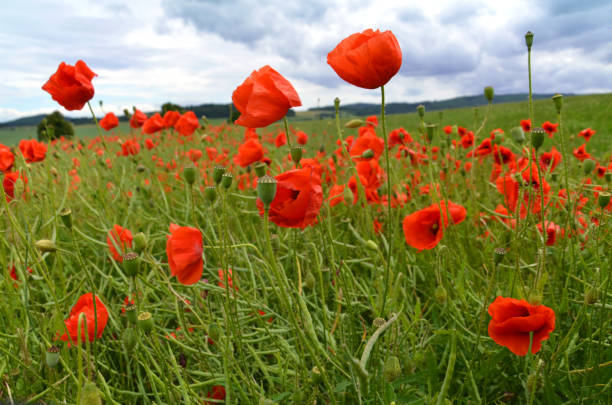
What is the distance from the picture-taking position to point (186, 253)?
2.83 feet

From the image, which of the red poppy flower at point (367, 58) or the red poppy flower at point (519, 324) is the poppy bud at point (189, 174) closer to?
the red poppy flower at point (367, 58)

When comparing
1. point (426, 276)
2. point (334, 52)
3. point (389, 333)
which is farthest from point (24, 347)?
point (426, 276)

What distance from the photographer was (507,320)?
83cm

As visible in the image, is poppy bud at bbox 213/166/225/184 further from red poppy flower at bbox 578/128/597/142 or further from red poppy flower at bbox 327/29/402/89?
red poppy flower at bbox 578/128/597/142

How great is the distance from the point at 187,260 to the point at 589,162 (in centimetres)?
151

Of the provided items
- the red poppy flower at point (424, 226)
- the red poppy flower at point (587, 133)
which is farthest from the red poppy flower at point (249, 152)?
the red poppy flower at point (587, 133)

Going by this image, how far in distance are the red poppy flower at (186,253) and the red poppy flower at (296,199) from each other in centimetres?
20

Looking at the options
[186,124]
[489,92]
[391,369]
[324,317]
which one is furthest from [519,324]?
[186,124]

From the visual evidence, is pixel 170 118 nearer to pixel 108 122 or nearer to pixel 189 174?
pixel 108 122

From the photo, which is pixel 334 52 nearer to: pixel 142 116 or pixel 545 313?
pixel 545 313

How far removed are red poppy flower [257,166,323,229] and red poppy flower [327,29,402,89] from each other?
23cm

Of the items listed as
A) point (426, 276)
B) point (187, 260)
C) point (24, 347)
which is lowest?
point (426, 276)

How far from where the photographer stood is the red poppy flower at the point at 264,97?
884 mm

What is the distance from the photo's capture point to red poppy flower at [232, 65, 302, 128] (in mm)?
884
